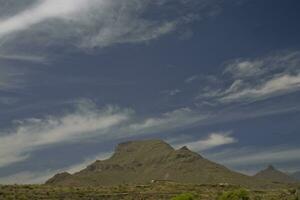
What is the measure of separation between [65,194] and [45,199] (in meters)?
16.4

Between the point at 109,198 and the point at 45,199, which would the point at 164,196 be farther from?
the point at 45,199

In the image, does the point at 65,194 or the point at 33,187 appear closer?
the point at 65,194

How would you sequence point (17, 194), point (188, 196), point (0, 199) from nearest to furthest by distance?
point (188, 196), point (0, 199), point (17, 194)

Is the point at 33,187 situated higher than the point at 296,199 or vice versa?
the point at 33,187

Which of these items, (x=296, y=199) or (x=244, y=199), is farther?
(x=296, y=199)

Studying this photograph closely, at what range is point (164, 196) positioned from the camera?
200 m

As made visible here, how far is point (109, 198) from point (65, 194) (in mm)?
15832

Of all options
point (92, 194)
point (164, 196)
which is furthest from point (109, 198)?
point (164, 196)

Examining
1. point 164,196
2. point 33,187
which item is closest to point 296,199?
point 164,196

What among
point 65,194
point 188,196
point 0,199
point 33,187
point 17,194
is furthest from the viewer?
point 33,187

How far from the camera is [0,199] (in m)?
163

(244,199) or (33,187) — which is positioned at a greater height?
(33,187)

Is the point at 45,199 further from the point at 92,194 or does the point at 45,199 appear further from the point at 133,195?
the point at 133,195

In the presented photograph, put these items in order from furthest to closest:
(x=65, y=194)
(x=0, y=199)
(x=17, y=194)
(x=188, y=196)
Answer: (x=65, y=194) < (x=17, y=194) < (x=0, y=199) < (x=188, y=196)
